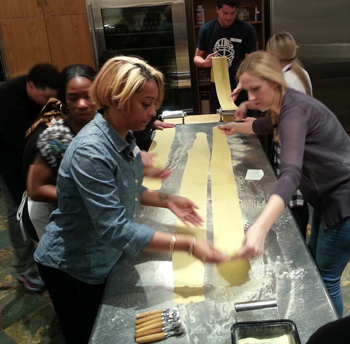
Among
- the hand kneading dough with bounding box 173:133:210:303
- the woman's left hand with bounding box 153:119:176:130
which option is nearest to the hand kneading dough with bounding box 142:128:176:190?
the woman's left hand with bounding box 153:119:176:130

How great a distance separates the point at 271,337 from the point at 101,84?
81cm

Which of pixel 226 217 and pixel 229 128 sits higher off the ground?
pixel 229 128

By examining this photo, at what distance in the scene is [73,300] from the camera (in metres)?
1.30

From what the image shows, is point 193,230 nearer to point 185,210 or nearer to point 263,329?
point 185,210

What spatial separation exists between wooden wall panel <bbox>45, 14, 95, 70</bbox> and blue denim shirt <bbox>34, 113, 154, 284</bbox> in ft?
10.7

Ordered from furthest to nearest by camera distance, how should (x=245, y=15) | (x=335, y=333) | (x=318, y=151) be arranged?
(x=245, y=15) < (x=318, y=151) < (x=335, y=333)

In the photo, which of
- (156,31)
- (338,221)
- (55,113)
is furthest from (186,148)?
(156,31)

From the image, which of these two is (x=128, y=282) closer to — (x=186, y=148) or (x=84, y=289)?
(x=84, y=289)

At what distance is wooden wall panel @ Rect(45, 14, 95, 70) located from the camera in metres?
3.91

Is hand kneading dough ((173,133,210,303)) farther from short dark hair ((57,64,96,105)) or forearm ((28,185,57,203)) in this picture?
short dark hair ((57,64,96,105))

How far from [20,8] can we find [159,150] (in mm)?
2796

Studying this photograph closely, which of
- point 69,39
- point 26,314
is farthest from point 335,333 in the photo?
point 69,39

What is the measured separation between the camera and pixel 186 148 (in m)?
2.28

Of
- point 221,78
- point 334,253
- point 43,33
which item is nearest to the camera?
point 334,253
